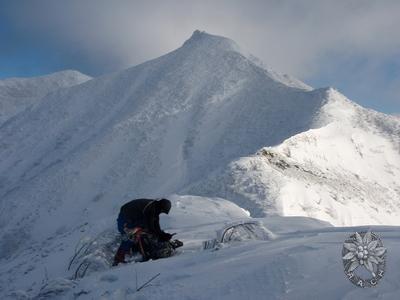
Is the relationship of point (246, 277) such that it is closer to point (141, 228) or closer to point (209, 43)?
point (141, 228)

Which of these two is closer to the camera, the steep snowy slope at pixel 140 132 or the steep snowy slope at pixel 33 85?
the steep snowy slope at pixel 140 132

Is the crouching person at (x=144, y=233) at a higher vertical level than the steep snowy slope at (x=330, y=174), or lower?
lower

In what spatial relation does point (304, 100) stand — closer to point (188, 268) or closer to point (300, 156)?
point (300, 156)

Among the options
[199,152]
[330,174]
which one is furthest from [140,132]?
[330,174]

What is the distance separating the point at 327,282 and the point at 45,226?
21.6 metres

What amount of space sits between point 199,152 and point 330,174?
8256mm

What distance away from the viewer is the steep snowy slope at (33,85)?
234 feet

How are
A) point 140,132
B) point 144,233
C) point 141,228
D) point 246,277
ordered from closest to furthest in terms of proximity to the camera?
point 246,277
point 144,233
point 141,228
point 140,132
